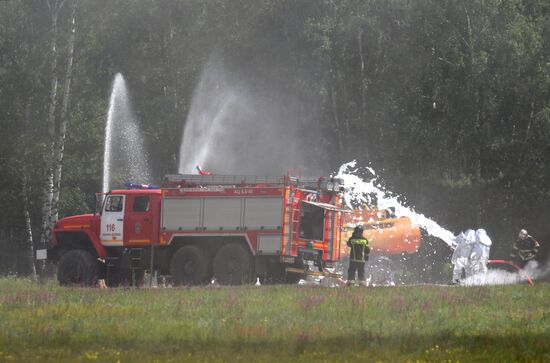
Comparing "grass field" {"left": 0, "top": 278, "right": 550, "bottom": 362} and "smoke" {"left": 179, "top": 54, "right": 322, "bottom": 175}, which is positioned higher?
"smoke" {"left": 179, "top": 54, "right": 322, "bottom": 175}

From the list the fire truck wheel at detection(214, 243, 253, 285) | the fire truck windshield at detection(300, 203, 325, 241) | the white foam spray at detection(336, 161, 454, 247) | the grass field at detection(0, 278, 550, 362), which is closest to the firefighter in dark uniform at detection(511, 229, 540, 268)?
the grass field at detection(0, 278, 550, 362)

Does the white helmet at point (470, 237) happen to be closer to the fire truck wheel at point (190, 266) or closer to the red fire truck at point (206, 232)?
the red fire truck at point (206, 232)

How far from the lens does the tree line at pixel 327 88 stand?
138 ft

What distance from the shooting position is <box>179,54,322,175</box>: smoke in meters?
49.7

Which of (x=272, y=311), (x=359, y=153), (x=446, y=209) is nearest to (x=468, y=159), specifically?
(x=446, y=209)

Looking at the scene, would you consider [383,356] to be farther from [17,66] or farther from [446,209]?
[17,66]

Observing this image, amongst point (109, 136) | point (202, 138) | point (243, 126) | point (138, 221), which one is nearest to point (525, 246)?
point (138, 221)

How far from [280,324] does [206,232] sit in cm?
1017

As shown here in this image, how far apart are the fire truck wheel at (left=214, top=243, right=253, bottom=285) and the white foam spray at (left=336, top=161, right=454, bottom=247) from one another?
6177 mm

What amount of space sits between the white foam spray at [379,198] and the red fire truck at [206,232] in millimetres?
4533

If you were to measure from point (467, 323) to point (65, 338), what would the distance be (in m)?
6.38

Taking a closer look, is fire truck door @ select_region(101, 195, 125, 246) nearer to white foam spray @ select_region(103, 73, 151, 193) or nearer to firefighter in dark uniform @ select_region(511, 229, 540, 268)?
firefighter in dark uniform @ select_region(511, 229, 540, 268)

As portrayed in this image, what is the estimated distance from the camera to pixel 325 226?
1162 inches

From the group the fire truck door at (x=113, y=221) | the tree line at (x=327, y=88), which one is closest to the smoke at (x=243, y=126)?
the tree line at (x=327, y=88)
